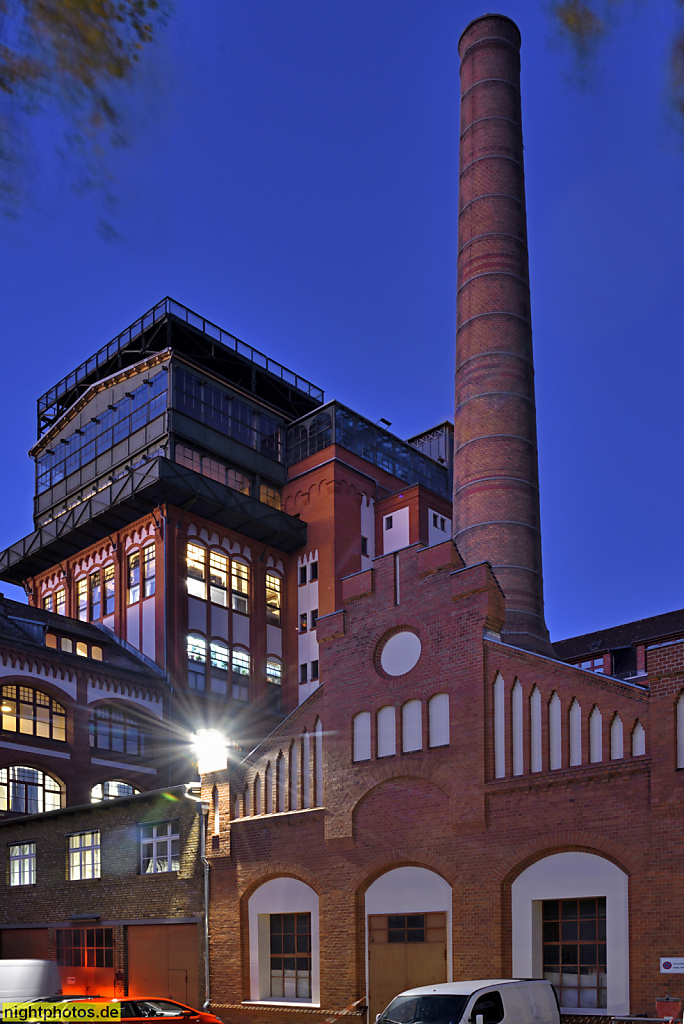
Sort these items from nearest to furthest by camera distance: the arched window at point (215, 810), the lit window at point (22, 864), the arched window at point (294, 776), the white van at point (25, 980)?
1. the white van at point (25, 980)
2. the arched window at point (294, 776)
3. the arched window at point (215, 810)
4. the lit window at point (22, 864)

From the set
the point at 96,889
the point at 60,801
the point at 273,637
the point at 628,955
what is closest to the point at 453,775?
the point at 628,955

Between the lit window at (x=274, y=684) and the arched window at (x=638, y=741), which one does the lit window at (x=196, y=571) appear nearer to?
the lit window at (x=274, y=684)

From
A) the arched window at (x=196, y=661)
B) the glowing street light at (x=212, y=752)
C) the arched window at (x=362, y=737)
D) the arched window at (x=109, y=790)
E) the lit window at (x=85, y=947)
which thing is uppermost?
the arched window at (x=196, y=661)

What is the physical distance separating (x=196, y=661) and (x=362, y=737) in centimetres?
2528

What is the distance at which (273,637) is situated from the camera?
55.2 meters

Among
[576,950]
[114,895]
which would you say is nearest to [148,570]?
[114,895]

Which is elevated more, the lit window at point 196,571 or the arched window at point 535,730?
the lit window at point 196,571

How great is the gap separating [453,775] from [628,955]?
5406 millimetres

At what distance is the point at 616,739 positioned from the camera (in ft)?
68.7

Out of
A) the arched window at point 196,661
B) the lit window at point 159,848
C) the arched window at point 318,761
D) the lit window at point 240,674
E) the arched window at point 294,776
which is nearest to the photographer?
the arched window at point 318,761

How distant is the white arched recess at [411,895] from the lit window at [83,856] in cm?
1078

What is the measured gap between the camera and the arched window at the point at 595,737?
21172 millimetres

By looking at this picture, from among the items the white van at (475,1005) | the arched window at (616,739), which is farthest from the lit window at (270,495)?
the white van at (475,1005)

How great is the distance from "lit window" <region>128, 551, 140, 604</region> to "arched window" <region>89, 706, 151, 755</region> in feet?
24.1
